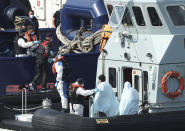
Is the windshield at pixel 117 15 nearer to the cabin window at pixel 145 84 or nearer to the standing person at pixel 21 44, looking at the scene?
the cabin window at pixel 145 84

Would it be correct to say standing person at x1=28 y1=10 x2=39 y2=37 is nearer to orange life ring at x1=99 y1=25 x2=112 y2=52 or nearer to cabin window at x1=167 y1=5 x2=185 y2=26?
orange life ring at x1=99 y1=25 x2=112 y2=52

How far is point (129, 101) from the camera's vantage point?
15.7 metres

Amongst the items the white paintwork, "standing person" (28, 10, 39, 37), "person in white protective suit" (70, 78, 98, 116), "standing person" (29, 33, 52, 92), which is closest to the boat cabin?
"person in white protective suit" (70, 78, 98, 116)

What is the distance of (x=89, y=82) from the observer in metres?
19.3

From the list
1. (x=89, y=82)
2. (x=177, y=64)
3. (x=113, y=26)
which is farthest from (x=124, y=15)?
(x=89, y=82)

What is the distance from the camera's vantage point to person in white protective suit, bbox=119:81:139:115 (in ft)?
51.5

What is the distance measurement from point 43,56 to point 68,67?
1148 mm

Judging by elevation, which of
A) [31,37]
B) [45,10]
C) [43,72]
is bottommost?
[43,72]

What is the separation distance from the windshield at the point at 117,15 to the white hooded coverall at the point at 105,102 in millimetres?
1541

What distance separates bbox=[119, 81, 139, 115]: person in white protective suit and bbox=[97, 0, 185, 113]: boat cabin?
0.38m

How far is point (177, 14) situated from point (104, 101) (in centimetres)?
223

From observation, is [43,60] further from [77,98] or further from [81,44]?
[77,98]

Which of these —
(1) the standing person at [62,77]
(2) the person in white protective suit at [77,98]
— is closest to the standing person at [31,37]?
(1) the standing person at [62,77]

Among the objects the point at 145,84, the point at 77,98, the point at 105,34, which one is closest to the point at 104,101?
the point at 77,98
